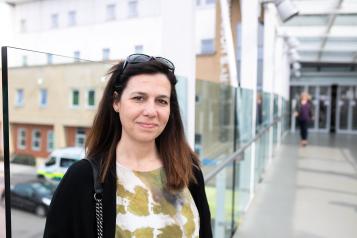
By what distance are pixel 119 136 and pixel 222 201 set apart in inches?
90.9

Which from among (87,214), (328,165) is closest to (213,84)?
(87,214)

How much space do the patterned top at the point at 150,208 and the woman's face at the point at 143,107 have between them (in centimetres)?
11

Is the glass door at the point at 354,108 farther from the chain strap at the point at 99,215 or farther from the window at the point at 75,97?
the chain strap at the point at 99,215

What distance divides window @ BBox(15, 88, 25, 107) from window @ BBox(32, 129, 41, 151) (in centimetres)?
11

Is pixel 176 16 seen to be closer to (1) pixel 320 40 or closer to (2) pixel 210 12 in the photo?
(2) pixel 210 12

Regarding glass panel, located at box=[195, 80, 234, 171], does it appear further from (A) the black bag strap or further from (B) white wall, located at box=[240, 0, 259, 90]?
(B) white wall, located at box=[240, 0, 259, 90]

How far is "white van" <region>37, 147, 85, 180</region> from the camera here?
48.1 inches

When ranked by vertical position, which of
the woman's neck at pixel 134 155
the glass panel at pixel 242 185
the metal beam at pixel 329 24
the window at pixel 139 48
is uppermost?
the metal beam at pixel 329 24

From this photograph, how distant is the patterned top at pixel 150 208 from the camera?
113 cm

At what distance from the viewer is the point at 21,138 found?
1053mm

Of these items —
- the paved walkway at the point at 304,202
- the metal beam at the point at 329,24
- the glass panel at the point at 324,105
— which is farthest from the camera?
the glass panel at the point at 324,105

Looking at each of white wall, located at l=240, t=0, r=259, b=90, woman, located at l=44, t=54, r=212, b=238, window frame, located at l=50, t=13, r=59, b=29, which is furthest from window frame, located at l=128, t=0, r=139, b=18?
white wall, located at l=240, t=0, r=259, b=90

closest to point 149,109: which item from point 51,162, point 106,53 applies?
point 51,162

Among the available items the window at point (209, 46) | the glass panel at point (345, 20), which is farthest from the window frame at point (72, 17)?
the window at point (209, 46)
